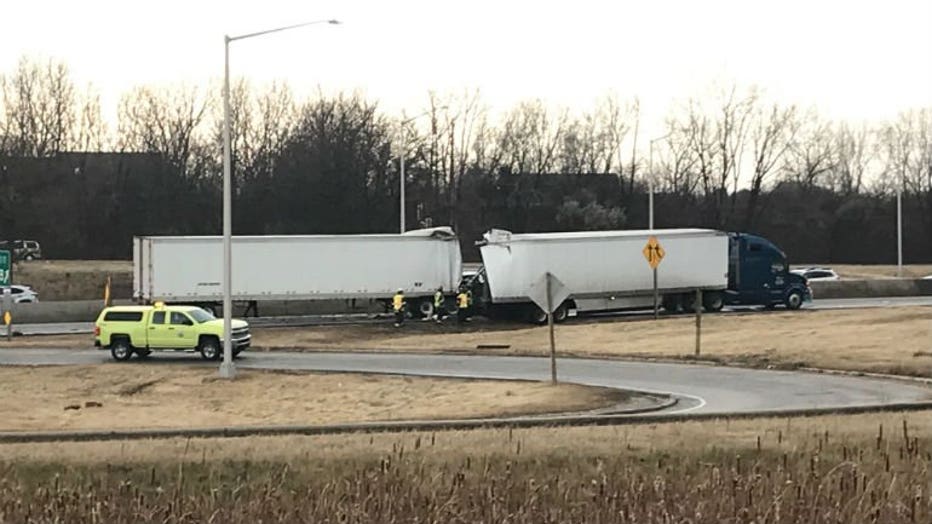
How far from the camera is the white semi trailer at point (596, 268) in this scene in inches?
1801

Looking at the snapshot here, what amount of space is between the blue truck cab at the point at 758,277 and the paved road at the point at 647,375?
1812 cm

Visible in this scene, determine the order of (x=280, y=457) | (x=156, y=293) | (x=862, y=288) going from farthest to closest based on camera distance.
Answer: (x=862, y=288)
(x=156, y=293)
(x=280, y=457)

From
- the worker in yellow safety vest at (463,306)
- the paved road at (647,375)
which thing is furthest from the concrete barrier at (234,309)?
the paved road at (647,375)

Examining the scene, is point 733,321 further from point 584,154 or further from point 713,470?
point 584,154

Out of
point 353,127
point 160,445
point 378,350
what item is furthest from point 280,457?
point 353,127

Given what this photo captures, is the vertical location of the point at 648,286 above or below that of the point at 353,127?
below

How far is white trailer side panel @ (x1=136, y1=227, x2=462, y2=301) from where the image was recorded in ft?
151

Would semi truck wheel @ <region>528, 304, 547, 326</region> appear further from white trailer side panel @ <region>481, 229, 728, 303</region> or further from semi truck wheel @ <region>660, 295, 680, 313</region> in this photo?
semi truck wheel @ <region>660, 295, 680, 313</region>

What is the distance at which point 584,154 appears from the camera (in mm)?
103188

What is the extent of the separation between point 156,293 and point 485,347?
1533cm

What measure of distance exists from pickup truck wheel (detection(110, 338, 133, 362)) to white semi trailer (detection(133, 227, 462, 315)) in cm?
1076

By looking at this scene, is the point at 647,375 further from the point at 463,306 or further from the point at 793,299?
the point at 793,299

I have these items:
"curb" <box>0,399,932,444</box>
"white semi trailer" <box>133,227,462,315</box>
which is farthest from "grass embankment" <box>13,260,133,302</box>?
"curb" <box>0,399,932,444</box>

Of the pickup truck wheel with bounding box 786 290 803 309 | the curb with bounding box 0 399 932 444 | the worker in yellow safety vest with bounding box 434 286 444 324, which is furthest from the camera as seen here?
the pickup truck wheel with bounding box 786 290 803 309
